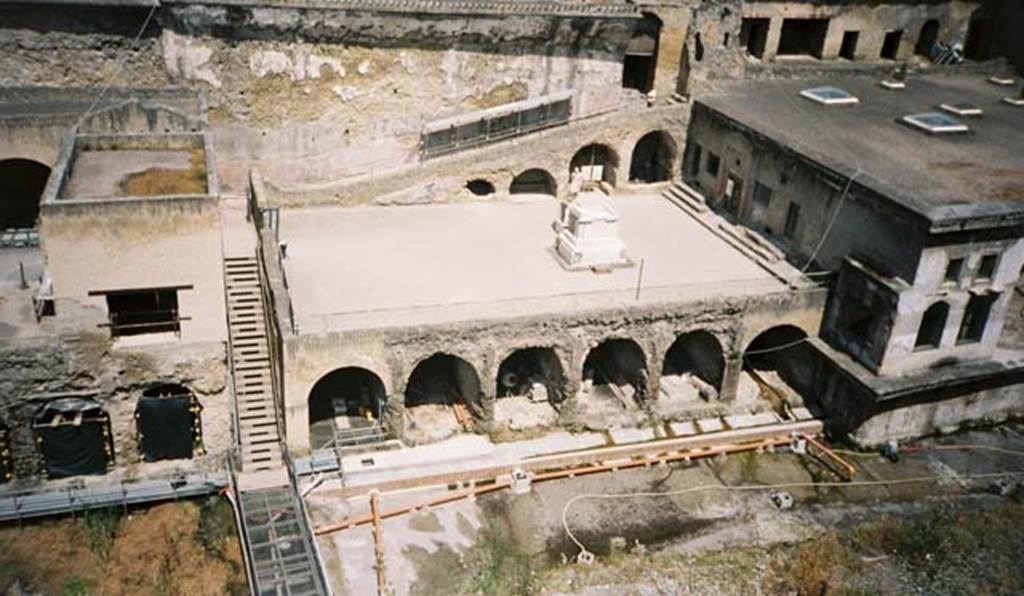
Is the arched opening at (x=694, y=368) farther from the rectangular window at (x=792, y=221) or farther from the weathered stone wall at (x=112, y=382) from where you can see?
the weathered stone wall at (x=112, y=382)

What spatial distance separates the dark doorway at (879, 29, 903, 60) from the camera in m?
48.7

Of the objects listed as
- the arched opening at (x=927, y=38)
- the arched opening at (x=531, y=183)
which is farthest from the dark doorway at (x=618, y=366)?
the arched opening at (x=927, y=38)

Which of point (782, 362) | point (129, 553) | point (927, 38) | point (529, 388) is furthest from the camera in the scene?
point (927, 38)

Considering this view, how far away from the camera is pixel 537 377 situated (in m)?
31.3

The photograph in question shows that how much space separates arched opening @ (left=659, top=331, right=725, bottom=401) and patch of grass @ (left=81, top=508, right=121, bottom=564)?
17.4m

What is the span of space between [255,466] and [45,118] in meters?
14.4

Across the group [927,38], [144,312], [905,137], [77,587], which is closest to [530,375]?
[144,312]

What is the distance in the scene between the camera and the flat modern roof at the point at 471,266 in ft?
92.6

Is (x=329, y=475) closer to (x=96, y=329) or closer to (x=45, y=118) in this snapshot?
(x=96, y=329)

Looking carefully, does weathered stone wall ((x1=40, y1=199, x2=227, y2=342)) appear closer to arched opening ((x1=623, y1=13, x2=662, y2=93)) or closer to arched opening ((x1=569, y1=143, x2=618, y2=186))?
arched opening ((x1=569, y1=143, x2=618, y2=186))

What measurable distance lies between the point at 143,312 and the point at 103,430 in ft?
11.9

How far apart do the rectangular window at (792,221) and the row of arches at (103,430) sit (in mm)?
21085

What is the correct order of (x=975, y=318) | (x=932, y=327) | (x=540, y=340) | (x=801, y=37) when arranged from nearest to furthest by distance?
(x=540, y=340)
(x=932, y=327)
(x=975, y=318)
(x=801, y=37)

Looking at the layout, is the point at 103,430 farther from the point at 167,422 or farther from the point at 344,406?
the point at 344,406
